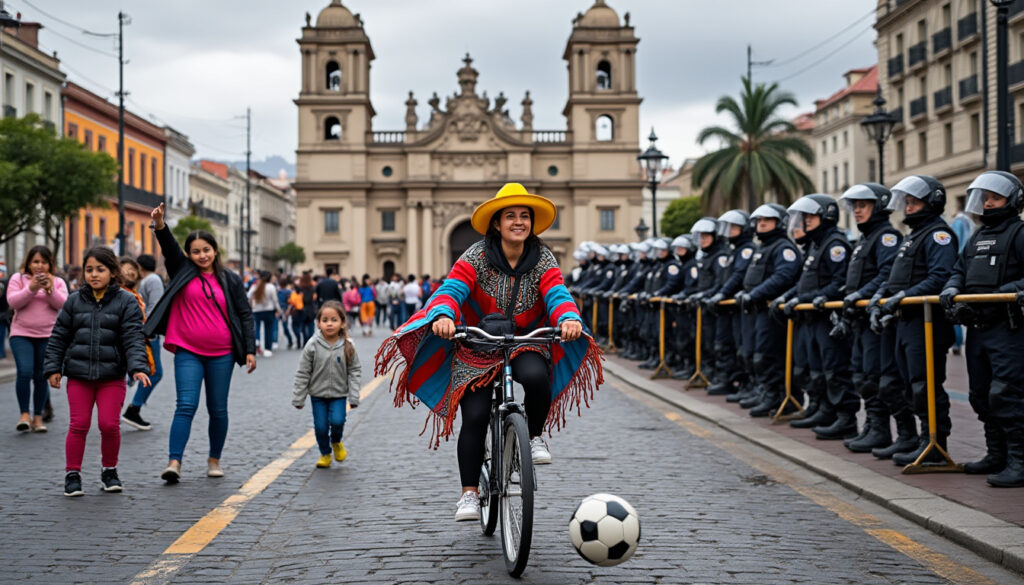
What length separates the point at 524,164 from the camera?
81.7m

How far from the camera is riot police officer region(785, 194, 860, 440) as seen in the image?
33.4 feet

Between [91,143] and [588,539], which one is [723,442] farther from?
[91,143]

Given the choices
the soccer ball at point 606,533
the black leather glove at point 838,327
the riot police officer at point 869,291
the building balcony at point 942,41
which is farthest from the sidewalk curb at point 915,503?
the building balcony at point 942,41

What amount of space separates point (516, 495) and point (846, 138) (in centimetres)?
7689

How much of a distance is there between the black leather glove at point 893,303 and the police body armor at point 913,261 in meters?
0.16

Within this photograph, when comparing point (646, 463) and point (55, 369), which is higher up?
point (55, 369)

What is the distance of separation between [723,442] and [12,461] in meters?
5.76

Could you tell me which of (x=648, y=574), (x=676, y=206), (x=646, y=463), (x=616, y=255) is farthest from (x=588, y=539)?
(x=676, y=206)

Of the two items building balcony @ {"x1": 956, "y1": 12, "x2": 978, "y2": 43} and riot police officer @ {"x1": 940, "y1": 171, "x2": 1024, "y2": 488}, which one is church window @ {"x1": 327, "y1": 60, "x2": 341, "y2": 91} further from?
riot police officer @ {"x1": 940, "y1": 171, "x2": 1024, "y2": 488}

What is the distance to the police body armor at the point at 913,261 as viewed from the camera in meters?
8.45

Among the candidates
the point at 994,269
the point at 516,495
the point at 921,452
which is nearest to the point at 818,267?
the point at 921,452

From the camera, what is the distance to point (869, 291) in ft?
29.9

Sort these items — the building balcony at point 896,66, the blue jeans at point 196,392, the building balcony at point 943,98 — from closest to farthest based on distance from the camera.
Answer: the blue jeans at point 196,392 < the building balcony at point 943,98 < the building balcony at point 896,66

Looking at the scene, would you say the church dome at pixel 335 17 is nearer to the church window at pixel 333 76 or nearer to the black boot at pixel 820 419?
the church window at pixel 333 76
